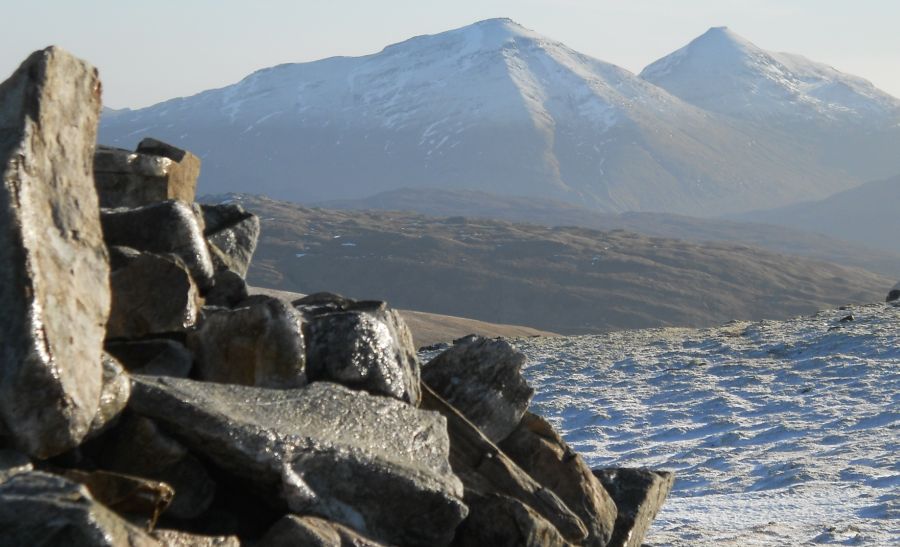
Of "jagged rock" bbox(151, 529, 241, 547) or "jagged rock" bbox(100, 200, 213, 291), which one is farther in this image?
"jagged rock" bbox(100, 200, 213, 291)

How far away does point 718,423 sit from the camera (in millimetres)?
17156

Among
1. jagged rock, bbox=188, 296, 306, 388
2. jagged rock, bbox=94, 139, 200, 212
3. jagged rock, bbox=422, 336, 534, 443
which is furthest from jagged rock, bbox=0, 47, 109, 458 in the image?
jagged rock, bbox=422, 336, 534, 443

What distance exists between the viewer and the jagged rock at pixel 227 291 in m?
8.73

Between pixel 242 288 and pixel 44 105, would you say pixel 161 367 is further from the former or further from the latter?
pixel 44 105

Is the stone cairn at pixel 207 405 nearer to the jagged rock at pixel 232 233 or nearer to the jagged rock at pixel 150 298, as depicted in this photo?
the jagged rock at pixel 150 298

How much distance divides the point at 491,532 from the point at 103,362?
7.86 feet

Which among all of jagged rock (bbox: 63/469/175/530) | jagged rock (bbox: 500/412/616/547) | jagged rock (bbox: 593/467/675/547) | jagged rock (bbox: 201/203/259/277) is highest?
jagged rock (bbox: 201/203/259/277)

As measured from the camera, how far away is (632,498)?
30.3 feet

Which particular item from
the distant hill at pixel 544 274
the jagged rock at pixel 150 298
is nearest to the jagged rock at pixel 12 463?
the jagged rock at pixel 150 298

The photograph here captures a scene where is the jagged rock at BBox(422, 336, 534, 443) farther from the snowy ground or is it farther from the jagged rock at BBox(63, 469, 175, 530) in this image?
the jagged rock at BBox(63, 469, 175, 530)

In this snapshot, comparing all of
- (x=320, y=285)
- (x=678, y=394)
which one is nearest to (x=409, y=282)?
(x=320, y=285)

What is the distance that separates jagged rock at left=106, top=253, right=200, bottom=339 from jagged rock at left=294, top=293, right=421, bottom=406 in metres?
0.78

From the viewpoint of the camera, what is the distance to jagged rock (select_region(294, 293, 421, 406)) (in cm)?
795

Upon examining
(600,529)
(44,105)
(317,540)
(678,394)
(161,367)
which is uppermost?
(44,105)
